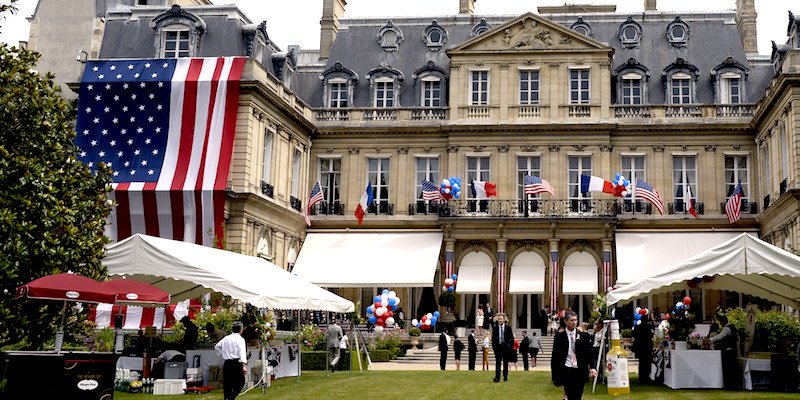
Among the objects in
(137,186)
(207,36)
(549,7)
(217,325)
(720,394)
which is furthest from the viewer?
(549,7)

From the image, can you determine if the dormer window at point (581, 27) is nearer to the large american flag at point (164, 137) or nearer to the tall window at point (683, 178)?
the tall window at point (683, 178)

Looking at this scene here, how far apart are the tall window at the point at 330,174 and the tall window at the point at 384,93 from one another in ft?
9.91

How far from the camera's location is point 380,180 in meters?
38.8

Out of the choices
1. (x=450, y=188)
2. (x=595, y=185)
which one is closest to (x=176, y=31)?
(x=450, y=188)

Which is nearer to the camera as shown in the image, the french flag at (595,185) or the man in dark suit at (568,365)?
the man in dark suit at (568,365)

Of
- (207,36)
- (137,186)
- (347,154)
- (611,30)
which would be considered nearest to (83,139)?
(137,186)

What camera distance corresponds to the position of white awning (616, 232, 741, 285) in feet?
116

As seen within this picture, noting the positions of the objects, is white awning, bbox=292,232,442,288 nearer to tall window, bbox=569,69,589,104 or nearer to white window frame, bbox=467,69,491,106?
white window frame, bbox=467,69,491,106

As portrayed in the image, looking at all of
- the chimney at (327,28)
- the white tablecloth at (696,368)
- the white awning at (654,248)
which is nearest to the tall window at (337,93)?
the chimney at (327,28)

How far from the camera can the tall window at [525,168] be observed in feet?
124

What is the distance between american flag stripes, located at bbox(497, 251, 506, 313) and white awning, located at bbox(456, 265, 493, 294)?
1.87ft

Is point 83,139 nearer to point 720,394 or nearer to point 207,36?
point 207,36

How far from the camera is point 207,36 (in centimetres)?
3434

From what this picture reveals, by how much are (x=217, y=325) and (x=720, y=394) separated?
11281 mm
